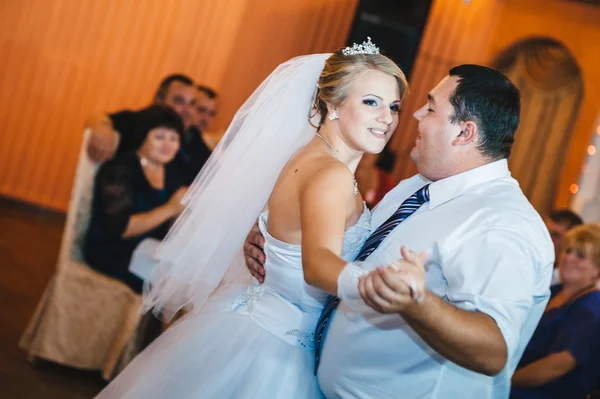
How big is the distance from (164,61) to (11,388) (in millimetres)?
5079

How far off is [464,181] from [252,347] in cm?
75

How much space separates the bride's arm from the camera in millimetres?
1679

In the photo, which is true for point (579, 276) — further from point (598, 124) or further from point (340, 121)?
point (598, 124)

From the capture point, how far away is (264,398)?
201 centimetres

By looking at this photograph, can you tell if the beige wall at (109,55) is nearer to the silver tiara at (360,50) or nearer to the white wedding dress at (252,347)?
the silver tiara at (360,50)

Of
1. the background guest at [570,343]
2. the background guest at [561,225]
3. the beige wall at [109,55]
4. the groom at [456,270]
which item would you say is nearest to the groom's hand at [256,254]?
the groom at [456,270]

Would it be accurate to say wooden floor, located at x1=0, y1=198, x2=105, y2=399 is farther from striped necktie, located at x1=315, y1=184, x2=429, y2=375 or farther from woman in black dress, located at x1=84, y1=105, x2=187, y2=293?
striped necktie, located at x1=315, y1=184, x2=429, y2=375

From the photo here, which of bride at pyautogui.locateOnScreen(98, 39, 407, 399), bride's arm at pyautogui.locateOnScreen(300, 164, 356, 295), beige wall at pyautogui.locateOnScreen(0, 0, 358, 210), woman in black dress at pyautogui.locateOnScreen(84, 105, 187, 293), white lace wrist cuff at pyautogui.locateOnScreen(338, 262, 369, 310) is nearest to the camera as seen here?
white lace wrist cuff at pyautogui.locateOnScreen(338, 262, 369, 310)

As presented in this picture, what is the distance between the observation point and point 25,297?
4.79m

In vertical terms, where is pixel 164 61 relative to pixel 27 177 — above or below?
above

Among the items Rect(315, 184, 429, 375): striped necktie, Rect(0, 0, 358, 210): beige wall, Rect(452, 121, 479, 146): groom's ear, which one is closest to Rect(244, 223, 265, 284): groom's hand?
Rect(315, 184, 429, 375): striped necktie

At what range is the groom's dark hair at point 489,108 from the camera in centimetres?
205

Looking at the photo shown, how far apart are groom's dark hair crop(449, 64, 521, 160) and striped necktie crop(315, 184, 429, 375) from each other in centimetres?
22

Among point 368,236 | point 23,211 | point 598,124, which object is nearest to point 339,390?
point 368,236
